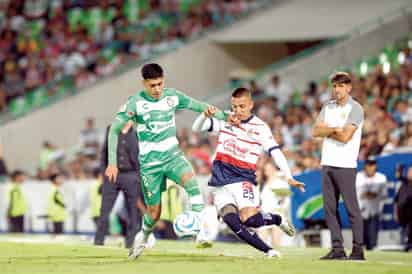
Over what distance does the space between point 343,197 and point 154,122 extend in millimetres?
2578

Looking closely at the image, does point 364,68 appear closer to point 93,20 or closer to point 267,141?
point 93,20

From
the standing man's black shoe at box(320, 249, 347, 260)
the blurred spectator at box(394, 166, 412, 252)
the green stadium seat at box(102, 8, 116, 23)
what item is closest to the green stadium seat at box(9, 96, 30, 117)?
the green stadium seat at box(102, 8, 116, 23)

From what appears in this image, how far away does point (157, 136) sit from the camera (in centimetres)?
1572

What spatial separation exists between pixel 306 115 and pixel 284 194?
7.48m

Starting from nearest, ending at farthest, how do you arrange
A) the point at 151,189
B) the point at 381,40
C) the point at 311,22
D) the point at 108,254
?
the point at 151,189, the point at 108,254, the point at 381,40, the point at 311,22

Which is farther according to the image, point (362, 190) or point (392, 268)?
point (362, 190)

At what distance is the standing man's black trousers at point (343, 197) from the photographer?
53.2ft

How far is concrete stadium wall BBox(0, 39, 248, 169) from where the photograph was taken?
1462 inches

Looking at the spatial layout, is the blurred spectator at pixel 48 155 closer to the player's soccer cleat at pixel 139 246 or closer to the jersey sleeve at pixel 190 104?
the player's soccer cleat at pixel 139 246

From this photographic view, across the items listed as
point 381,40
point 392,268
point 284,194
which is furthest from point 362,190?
point 381,40

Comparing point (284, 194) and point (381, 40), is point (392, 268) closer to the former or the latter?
point (284, 194)

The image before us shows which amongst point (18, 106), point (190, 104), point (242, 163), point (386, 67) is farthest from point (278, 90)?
point (190, 104)

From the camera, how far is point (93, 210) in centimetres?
2780

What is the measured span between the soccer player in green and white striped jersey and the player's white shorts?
35 cm
